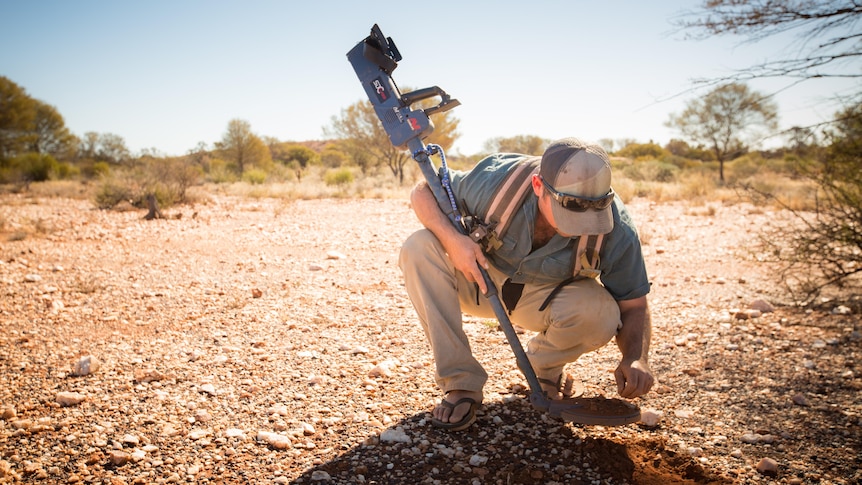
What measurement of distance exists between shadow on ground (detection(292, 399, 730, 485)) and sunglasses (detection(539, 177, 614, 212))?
921mm

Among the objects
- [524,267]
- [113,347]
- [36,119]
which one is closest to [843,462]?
[524,267]

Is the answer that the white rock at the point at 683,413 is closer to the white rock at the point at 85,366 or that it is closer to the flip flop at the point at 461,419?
the flip flop at the point at 461,419

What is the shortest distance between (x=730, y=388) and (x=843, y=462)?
0.60 m

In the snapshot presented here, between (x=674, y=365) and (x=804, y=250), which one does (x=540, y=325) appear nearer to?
(x=674, y=365)

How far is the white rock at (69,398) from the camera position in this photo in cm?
225

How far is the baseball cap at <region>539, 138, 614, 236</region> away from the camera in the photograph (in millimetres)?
1926

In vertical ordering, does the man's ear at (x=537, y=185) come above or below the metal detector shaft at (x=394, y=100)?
below

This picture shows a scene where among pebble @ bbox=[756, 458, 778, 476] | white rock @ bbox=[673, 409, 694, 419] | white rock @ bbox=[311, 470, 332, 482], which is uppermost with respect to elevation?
white rock @ bbox=[311, 470, 332, 482]

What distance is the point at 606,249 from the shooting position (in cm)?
213

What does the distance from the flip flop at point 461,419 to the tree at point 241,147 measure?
24251 mm

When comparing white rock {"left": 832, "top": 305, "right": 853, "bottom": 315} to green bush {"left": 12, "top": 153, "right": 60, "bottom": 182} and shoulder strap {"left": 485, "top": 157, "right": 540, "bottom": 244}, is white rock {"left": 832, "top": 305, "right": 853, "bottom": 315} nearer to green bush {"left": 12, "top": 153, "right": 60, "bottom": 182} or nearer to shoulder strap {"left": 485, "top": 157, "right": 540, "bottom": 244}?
shoulder strap {"left": 485, "top": 157, "right": 540, "bottom": 244}

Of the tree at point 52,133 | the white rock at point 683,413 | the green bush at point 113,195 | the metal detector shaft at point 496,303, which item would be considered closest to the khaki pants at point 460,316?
the metal detector shaft at point 496,303

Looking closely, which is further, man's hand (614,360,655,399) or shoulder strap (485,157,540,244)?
shoulder strap (485,157,540,244)

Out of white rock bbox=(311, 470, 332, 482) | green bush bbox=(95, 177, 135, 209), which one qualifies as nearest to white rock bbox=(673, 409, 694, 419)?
white rock bbox=(311, 470, 332, 482)
